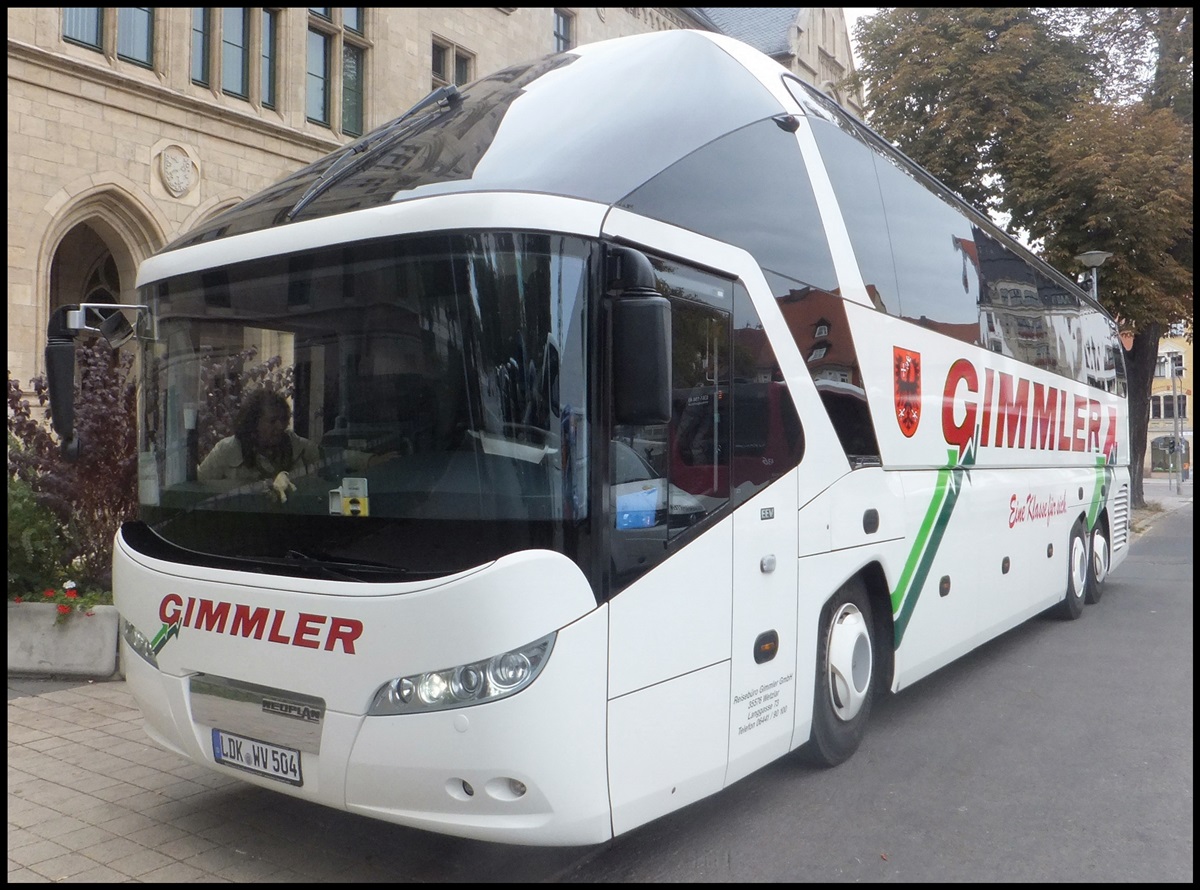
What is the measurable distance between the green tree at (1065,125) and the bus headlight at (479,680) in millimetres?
21083

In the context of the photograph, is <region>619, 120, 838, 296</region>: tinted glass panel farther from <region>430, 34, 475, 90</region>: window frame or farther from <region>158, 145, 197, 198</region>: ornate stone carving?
<region>430, 34, 475, 90</region>: window frame

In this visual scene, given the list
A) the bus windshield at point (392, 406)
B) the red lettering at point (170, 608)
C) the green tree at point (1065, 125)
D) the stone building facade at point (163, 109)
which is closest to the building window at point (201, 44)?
the stone building facade at point (163, 109)

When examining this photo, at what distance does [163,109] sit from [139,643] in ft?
49.4

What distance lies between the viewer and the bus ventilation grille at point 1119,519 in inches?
497

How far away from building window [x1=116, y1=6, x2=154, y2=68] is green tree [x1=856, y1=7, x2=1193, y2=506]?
48.9 feet

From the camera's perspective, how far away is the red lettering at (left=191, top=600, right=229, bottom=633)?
4230mm

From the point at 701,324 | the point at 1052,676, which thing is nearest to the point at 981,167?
the point at 1052,676

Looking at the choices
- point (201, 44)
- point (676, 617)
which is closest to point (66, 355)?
point (676, 617)

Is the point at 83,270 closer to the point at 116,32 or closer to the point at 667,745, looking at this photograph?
the point at 116,32

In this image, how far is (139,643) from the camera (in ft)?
15.3

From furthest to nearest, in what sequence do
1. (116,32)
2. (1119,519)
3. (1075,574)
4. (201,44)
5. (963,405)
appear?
(201,44), (116,32), (1119,519), (1075,574), (963,405)

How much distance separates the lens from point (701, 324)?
449 centimetres

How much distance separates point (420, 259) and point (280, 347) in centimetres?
75

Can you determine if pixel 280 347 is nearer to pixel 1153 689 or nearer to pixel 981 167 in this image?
pixel 1153 689
